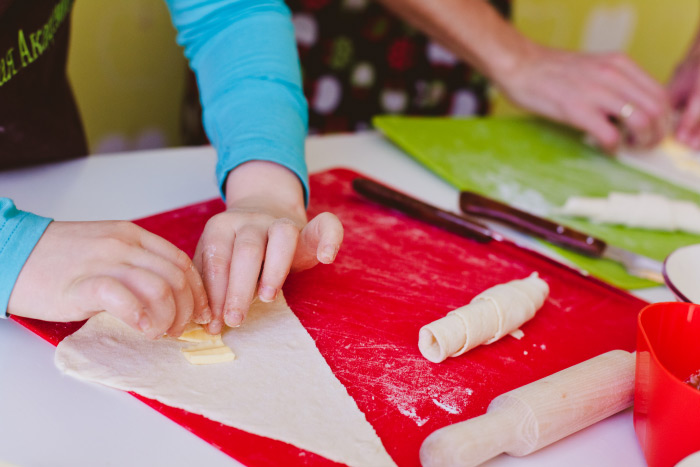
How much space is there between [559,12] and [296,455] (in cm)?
274

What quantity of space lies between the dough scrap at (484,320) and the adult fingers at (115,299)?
0.28 m

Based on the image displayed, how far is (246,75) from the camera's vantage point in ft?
2.82

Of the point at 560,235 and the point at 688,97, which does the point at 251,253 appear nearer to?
the point at 560,235

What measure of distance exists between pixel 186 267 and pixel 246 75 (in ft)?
1.20

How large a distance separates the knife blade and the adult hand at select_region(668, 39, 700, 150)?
0.79m

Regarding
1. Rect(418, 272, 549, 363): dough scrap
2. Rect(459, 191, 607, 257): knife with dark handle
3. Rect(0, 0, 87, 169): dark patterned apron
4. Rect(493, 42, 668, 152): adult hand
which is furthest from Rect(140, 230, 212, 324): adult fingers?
Rect(493, 42, 668, 152): adult hand

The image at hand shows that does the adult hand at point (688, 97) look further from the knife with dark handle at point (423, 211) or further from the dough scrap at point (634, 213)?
the knife with dark handle at point (423, 211)

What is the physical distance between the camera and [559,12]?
279cm

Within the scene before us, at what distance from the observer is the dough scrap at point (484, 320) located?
0.64 m

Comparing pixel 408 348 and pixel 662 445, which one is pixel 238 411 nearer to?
pixel 408 348

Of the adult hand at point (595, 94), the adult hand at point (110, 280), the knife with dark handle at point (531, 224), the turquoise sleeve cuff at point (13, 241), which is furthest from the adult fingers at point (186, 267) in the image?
the adult hand at point (595, 94)

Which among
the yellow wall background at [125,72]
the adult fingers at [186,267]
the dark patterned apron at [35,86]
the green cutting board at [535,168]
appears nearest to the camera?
the adult fingers at [186,267]

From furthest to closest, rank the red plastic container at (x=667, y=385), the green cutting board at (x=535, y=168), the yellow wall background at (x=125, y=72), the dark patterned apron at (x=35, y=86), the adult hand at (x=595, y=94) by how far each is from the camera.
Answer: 1. the yellow wall background at (x=125, y=72)
2. the adult hand at (x=595, y=94)
3. the green cutting board at (x=535, y=168)
4. the dark patterned apron at (x=35, y=86)
5. the red plastic container at (x=667, y=385)

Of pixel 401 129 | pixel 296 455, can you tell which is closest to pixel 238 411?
pixel 296 455
